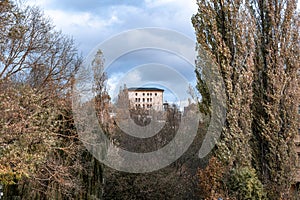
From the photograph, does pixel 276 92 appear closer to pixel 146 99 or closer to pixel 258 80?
pixel 258 80

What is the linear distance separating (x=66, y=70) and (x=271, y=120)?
6.26m

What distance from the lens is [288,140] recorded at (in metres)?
7.97

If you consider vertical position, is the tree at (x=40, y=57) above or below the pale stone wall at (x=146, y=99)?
above

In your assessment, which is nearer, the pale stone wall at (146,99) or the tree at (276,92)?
the tree at (276,92)

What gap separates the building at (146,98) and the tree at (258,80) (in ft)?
4.49

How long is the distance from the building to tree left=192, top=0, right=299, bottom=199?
4.49ft

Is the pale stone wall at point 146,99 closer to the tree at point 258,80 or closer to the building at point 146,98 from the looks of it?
the building at point 146,98

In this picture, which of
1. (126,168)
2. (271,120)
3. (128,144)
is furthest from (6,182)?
(271,120)

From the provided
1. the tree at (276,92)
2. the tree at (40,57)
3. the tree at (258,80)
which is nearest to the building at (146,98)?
the tree at (258,80)

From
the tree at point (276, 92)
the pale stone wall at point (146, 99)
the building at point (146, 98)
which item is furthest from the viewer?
the pale stone wall at point (146, 99)

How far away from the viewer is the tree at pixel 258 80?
7953 mm

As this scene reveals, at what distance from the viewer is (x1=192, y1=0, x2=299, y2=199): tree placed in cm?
795

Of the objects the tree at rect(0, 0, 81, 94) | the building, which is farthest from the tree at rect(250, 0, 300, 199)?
the tree at rect(0, 0, 81, 94)

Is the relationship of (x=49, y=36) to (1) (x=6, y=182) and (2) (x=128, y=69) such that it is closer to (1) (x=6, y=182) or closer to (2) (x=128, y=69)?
(2) (x=128, y=69)
